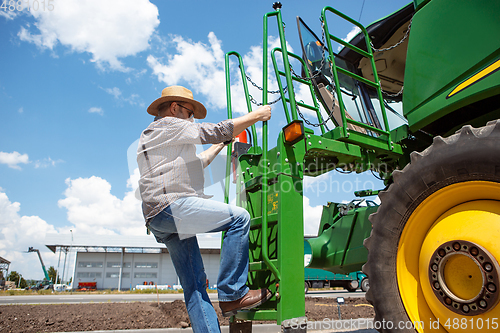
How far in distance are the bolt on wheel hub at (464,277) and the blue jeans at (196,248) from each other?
1281 millimetres

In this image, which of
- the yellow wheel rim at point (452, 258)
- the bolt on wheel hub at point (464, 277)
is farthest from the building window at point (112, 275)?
the bolt on wheel hub at point (464, 277)

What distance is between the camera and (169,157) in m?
2.37

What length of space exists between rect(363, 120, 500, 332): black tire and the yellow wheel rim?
2cm

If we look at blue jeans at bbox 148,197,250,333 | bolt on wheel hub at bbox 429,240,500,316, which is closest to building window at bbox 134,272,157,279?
blue jeans at bbox 148,197,250,333

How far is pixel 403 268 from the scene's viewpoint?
2.24 metres

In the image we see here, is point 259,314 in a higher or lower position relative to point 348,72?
lower

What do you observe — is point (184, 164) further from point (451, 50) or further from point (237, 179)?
point (451, 50)

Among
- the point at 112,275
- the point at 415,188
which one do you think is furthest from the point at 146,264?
the point at 415,188

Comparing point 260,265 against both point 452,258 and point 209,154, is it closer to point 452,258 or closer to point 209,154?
point 209,154

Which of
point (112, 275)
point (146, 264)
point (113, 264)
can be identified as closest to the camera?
point (112, 275)

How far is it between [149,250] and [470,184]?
44.6m

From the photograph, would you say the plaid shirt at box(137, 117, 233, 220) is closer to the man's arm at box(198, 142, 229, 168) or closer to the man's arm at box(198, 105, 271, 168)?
the man's arm at box(198, 105, 271, 168)

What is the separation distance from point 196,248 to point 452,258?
5.67ft

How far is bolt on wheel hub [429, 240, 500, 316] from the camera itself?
5.67 feet
